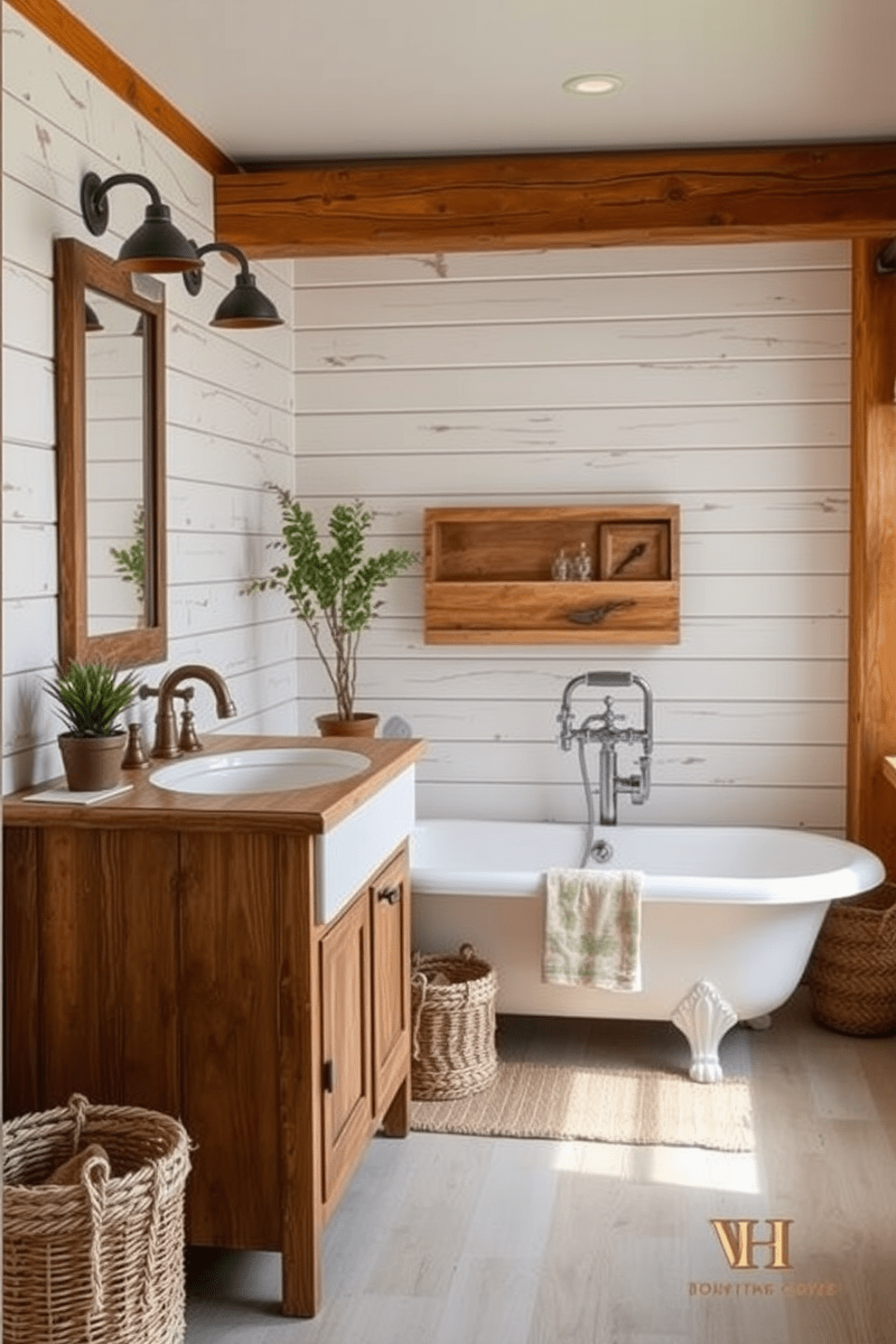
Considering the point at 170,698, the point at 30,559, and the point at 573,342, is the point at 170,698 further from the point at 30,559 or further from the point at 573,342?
the point at 573,342

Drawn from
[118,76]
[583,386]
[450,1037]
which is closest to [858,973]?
[450,1037]

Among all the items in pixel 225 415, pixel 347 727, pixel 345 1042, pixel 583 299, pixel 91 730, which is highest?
pixel 583 299

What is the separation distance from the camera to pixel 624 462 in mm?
4566

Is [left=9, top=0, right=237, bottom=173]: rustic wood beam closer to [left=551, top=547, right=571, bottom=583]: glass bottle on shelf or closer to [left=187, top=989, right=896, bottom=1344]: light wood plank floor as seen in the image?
[left=551, top=547, right=571, bottom=583]: glass bottle on shelf

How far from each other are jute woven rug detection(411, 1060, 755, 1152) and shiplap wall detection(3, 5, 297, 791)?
118 cm

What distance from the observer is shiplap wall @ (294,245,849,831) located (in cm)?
450

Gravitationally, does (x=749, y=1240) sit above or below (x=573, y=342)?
below

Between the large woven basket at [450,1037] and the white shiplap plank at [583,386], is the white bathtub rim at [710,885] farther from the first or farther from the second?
the white shiplap plank at [583,386]

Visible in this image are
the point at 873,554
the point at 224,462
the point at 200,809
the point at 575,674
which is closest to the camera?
the point at 200,809

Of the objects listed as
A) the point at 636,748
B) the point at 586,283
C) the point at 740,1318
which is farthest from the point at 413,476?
the point at 740,1318

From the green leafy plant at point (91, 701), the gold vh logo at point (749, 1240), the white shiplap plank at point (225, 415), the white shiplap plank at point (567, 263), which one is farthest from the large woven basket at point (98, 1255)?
the white shiplap plank at point (567, 263)

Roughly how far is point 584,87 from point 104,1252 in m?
2.60

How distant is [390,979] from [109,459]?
49.9 inches

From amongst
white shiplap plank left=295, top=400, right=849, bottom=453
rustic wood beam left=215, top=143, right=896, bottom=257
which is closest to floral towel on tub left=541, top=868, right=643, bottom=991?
white shiplap plank left=295, top=400, right=849, bottom=453
